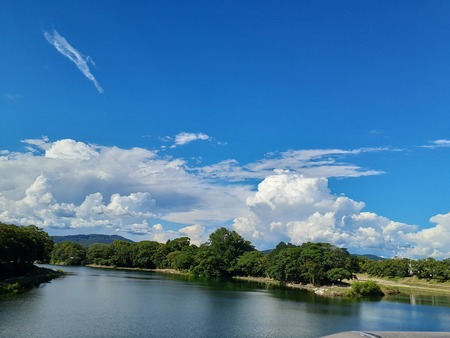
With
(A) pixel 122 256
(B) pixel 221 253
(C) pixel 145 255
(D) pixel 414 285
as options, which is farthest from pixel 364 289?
(A) pixel 122 256

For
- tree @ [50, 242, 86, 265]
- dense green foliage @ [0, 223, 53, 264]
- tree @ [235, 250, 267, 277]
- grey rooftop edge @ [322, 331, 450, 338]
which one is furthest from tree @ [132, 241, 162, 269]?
grey rooftop edge @ [322, 331, 450, 338]

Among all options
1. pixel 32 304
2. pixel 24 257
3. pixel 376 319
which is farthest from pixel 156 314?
pixel 24 257

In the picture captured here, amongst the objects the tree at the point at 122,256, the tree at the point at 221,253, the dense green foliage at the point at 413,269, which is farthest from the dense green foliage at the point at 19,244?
the dense green foliage at the point at 413,269

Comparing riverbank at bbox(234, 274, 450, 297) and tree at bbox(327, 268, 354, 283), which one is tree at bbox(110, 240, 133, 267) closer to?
riverbank at bbox(234, 274, 450, 297)

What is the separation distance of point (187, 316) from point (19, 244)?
46.3 meters

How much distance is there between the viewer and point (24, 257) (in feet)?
254

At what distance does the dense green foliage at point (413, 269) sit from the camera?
365ft

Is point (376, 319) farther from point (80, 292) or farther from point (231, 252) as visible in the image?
point (231, 252)

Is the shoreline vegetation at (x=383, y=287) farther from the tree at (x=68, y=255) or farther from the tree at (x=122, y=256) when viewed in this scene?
the tree at (x=68, y=255)

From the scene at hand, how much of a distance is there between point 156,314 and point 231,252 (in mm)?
96626

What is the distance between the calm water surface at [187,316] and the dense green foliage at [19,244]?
1290 cm

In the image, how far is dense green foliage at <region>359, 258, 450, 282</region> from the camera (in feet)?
365

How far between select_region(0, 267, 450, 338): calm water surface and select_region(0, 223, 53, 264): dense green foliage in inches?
508

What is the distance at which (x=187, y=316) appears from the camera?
147 ft
